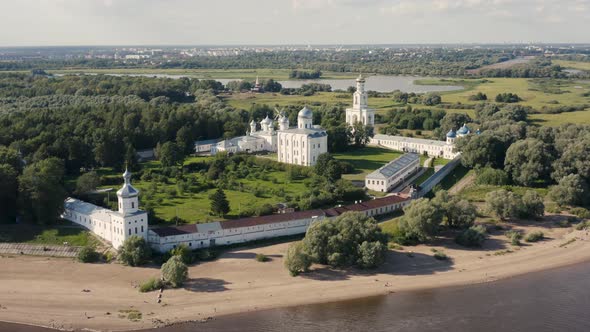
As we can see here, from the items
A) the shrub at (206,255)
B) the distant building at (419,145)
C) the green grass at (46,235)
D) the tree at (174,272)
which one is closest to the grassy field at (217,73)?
the distant building at (419,145)

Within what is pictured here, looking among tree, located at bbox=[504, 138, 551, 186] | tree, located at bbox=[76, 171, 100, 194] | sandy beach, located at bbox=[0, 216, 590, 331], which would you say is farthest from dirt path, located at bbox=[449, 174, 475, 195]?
tree, located at bbox=[76, 171, 100, 194]

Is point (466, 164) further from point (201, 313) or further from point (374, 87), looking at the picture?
point (374, 87)

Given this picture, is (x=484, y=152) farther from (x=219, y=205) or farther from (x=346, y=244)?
(x=219, y=205)

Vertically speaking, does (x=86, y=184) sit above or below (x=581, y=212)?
above

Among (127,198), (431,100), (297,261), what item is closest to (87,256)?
(127,198)

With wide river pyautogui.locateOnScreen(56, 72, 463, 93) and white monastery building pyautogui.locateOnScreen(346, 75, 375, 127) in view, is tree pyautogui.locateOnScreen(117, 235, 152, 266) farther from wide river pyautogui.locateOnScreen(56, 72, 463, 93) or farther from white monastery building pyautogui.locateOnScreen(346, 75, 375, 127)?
wide river pyautogui.locateOnScreen(56, 72, 463, 93)

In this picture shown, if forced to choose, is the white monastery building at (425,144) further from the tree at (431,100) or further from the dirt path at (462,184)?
the tree at (431,100)

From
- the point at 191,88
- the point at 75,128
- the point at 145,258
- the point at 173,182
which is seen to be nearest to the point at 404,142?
the point at 173,182
